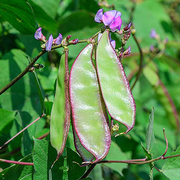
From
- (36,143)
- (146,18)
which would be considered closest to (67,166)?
(36,143)

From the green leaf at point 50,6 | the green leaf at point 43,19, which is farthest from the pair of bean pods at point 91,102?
the green leaf at point 50,6

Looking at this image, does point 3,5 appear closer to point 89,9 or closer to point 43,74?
point 43,74

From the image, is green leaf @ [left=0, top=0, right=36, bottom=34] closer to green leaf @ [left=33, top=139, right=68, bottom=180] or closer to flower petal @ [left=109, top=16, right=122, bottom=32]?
flower petal @ [left=109, top=16, right=122, bottom=32]

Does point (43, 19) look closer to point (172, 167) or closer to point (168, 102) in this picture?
point (172, 167)

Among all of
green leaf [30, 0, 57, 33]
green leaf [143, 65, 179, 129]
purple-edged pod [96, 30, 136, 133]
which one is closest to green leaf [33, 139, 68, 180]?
purple-edged pod [96, 30, 136, 133]

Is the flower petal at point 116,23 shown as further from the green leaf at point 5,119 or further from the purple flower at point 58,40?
the green leaf at point 5,119

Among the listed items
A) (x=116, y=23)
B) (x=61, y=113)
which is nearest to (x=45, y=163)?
(x=61, y=113)
